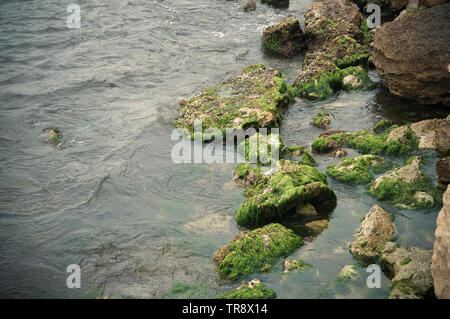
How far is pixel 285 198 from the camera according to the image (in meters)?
6.78

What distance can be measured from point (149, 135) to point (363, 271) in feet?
20.5

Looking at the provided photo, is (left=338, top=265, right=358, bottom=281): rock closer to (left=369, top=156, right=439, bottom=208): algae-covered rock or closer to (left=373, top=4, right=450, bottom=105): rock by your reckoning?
(left=369, top=156, right=439, bottom=208): algae-covered rock

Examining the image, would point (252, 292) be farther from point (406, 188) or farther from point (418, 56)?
point (418, 56)

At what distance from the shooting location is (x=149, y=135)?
10219mm

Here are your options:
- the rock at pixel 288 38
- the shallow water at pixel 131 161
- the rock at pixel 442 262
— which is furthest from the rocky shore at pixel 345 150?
the rock at pixel 288 38

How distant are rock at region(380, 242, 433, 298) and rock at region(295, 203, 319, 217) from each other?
4.48ft

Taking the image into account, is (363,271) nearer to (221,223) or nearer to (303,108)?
(221,223)

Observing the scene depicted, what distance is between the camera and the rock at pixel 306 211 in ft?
22.9

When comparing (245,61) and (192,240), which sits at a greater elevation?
(245,61)

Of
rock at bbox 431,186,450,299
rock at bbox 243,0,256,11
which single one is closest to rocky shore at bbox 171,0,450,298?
rock at bbox 431,186,450,299
